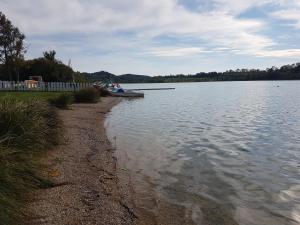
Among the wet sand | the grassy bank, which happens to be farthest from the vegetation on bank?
the grassy bank

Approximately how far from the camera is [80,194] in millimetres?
9203

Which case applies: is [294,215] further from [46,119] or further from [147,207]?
[46,119]

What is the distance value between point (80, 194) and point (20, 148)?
76.3 inches

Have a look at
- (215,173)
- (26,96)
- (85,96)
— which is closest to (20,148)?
(215,173)

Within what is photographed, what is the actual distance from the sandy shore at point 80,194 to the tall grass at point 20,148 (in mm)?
331

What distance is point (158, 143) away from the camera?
61.8 feet

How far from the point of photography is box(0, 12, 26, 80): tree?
191ft

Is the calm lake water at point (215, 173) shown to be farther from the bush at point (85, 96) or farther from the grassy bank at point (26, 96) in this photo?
the bush at point (85, 96)

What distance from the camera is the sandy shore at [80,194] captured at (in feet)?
25.3

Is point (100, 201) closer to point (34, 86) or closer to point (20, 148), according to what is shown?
point (20, 148)

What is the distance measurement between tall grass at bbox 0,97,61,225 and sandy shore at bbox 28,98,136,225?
331 mm

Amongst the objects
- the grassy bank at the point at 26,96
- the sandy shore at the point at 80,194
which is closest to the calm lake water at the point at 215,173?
the sandy shore at the point at 80,194

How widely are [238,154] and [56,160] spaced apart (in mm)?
6857

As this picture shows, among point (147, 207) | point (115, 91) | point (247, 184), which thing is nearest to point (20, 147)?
point (147, 207)
